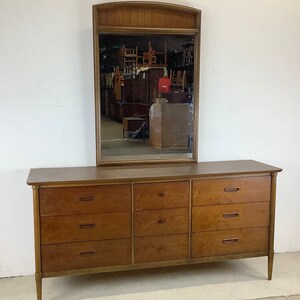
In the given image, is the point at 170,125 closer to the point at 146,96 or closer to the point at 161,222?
the point at 146,96

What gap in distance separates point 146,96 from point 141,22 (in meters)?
0.52

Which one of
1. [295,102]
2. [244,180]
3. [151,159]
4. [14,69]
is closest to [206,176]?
[244,180]

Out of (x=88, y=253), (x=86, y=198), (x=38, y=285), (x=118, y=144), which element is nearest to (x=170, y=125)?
(x=118, y=144)

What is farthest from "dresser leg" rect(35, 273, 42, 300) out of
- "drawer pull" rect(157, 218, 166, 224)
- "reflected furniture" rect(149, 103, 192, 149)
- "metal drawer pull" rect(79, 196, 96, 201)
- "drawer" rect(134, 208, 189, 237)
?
"reflected furniture" rect(149, 103, 192, 149)

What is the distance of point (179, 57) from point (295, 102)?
1.08 meters

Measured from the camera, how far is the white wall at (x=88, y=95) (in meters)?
2.67

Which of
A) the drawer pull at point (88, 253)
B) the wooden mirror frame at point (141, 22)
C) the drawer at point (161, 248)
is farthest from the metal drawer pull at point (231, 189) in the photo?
the drawer pull at point (88, 253)

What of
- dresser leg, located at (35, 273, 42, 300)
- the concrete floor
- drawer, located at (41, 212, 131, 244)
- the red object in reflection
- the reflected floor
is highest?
the red object in reflection

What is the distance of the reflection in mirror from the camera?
274cm

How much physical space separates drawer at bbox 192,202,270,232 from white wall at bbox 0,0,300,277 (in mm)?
523

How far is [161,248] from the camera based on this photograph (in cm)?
257

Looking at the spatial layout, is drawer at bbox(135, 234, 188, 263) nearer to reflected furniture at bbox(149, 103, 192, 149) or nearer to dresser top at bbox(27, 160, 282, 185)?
dresser top at bbox(27, 160, 282, 185)

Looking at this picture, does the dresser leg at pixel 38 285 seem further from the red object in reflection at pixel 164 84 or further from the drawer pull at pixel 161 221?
the red object in reflection at pixel 164 84

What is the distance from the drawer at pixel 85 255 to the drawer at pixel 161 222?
13 cm
